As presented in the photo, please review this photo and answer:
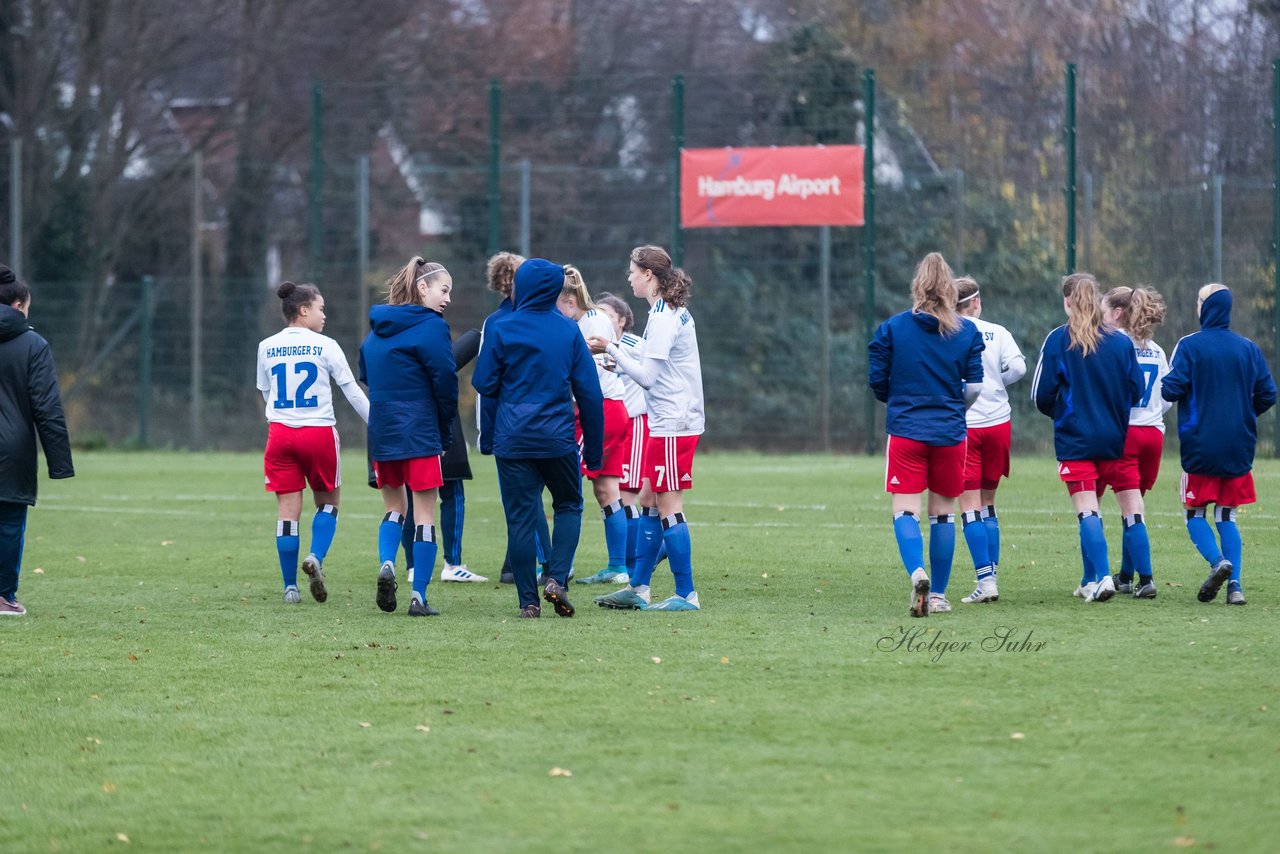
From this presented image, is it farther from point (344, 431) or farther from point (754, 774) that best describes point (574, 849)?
point (344, 431)

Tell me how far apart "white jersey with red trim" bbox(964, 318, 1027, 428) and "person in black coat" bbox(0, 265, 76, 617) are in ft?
15.8

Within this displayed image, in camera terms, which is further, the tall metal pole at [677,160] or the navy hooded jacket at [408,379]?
the tall metal pole at [677,160]

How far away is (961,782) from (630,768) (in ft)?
3.29

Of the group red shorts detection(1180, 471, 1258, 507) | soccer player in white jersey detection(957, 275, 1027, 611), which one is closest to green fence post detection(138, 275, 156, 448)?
soccer player in white jersey detection(957, 275, 1027, 611)

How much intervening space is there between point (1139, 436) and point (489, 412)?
347 centimetres

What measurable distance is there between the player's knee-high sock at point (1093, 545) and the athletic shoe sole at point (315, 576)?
3.98 meters

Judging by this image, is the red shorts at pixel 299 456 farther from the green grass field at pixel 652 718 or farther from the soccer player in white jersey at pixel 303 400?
the green grass field at pixel 652 718

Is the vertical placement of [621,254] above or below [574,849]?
above

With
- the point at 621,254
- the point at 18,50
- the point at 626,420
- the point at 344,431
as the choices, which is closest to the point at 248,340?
the point at 344,431

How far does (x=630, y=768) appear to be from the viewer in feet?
17.3

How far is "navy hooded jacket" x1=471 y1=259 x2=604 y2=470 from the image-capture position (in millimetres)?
8312

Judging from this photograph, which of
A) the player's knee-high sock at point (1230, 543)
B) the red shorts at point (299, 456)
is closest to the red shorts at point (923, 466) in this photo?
the player's knee-high sock at point (1230, 543)

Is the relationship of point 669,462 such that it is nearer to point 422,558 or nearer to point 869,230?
point 422,558

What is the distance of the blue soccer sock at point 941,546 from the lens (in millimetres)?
8359
